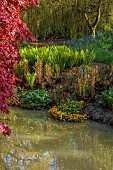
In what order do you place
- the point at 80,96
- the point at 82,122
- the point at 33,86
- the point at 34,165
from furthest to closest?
1. the point at 33,86
2. the point at 80,96
3. the point at 82,122
4. the point at 34,165

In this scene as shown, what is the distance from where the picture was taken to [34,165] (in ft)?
17.1

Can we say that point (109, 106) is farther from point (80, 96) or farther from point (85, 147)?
point (85, 147)

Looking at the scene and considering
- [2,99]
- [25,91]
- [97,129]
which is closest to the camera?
[2,99]

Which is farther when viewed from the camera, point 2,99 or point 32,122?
point 32,122

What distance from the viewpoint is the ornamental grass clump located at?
769 cm

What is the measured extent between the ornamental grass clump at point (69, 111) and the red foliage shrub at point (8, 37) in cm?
348

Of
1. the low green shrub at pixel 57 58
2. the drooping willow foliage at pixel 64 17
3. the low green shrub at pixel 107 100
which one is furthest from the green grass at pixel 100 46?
the drooping willow foliage at pixel 64 17

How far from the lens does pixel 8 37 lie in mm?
3998

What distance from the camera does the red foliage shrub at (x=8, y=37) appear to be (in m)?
3.92

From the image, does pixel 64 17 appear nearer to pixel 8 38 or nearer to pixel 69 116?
pixel 69 116

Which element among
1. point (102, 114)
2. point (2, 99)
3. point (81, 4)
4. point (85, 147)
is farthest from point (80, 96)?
point (81, 4)

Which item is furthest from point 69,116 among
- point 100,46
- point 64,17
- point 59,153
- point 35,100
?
point 64,17

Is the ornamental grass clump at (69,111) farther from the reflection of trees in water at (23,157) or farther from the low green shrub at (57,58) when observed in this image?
the low green shrub at (57,58)

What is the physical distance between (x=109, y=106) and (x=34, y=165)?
298 centimetres
